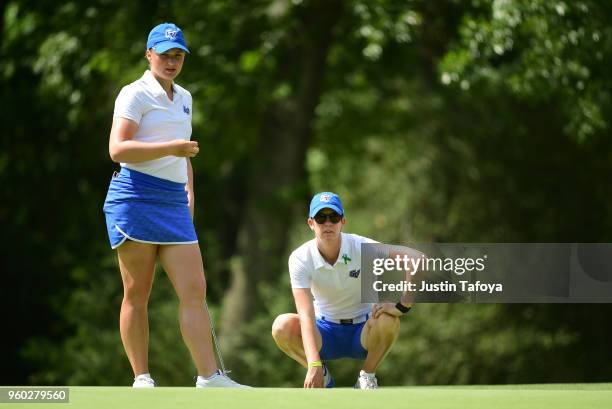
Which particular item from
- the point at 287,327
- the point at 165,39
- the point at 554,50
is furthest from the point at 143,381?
the point at 554,50

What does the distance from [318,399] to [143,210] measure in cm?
141

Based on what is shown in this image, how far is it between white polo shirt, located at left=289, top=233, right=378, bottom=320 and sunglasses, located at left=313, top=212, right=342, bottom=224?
5.5 inches

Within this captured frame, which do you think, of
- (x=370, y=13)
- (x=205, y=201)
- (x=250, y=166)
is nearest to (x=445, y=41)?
(x=370, y=13)

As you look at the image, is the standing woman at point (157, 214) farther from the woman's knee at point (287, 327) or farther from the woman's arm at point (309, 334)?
the woman's knee at point (287, 327)

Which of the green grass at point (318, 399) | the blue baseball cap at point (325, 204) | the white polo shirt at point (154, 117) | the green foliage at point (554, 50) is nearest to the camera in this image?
the green grass at point (318, 399)

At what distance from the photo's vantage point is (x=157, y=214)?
5781 millimetres

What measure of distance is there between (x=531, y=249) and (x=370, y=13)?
3.17 metres

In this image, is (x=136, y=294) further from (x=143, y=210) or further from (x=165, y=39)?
(x=165, y=39)

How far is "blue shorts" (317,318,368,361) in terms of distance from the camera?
684cm

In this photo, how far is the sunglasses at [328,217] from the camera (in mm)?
6555

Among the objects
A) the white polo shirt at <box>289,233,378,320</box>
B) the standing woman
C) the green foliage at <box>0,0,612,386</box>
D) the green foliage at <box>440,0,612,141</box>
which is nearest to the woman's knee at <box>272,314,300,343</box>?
the white polo shirt at <box>289,233,378,320</box>

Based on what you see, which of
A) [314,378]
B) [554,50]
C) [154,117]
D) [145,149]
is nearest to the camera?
[145,149]

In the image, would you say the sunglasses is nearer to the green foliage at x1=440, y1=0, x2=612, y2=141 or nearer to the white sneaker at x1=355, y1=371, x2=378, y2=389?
the white sneaker at x1=355, y1=371, x2=378, y2=389

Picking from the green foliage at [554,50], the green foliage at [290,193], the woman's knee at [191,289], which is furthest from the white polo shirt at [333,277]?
the green foliage at [290,193]
